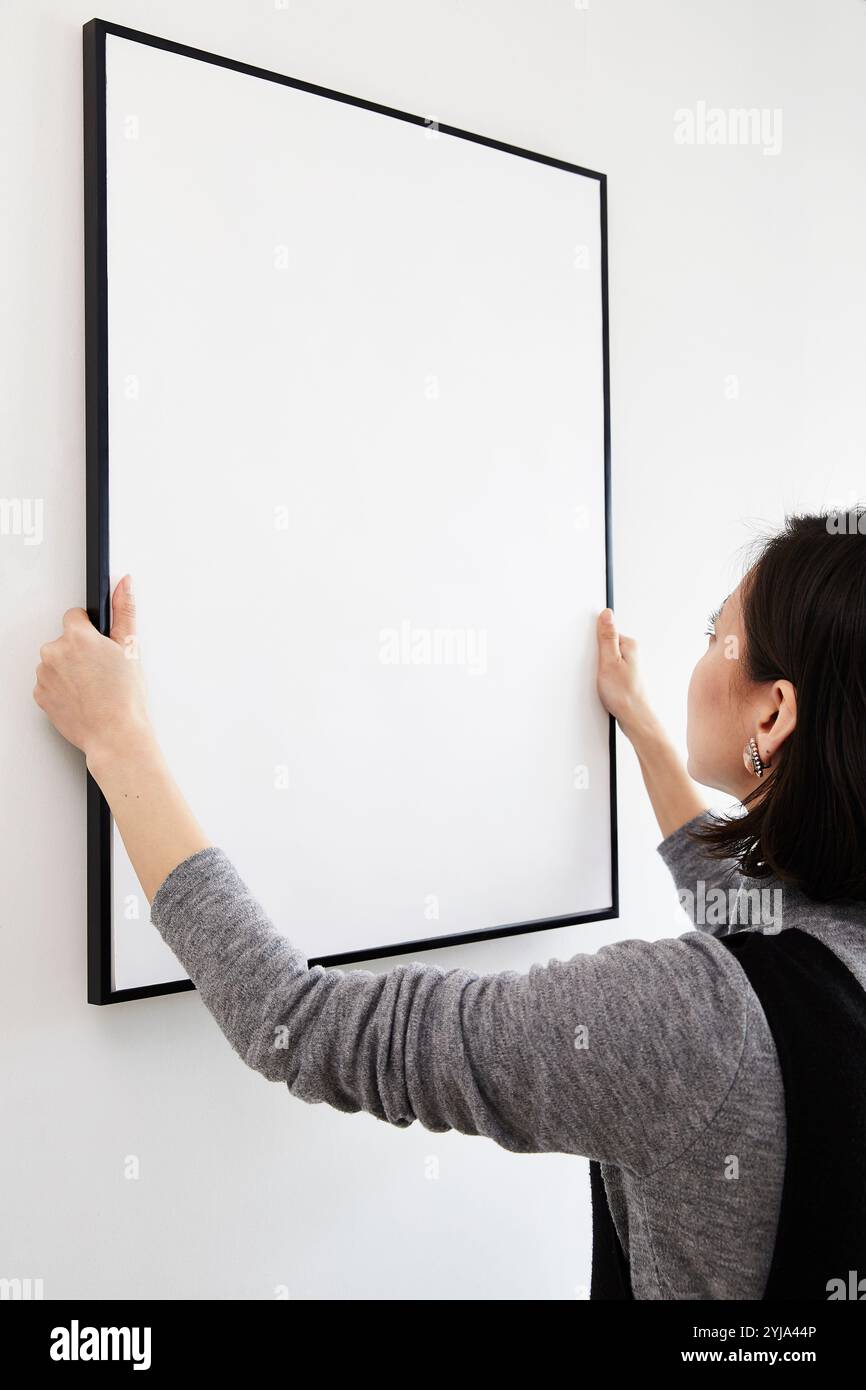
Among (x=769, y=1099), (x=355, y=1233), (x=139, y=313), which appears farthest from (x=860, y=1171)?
(x=139, y=313)

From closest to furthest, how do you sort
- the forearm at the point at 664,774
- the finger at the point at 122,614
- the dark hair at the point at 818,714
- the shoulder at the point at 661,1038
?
the shoulder at the point at 661,1038 < the dark hair at the point at 818,714 < the finger at the point at 122,614 < the forearm at the point at 664,774

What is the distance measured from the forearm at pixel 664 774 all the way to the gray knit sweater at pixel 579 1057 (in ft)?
1.82

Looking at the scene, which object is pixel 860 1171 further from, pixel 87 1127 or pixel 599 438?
pixel 599 438

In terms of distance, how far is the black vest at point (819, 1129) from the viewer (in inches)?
30.1

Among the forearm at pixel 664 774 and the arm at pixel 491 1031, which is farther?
the forearm at pixel 664 774

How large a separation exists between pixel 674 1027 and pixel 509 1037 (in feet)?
0.37

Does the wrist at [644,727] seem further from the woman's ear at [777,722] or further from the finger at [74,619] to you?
the finger at [74,619]

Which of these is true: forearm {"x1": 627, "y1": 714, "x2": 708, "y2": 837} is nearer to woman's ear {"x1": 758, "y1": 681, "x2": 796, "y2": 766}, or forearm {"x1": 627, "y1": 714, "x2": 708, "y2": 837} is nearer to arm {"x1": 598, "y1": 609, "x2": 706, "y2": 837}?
arm {"x1": 598, "y1": 609, "x2": 706, "y2": 837}

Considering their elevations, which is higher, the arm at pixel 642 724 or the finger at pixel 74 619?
the finger at pixel 74 619

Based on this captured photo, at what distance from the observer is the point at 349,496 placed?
1.14m

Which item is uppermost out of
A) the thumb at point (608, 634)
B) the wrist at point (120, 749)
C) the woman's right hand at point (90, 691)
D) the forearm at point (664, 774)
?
the thumb at point (608, 634)

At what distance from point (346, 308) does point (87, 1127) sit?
0.82 meters

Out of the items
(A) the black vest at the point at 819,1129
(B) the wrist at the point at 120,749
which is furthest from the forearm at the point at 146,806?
(A) the black vest at the point at 819,1129

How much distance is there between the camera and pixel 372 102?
3.84 ft
